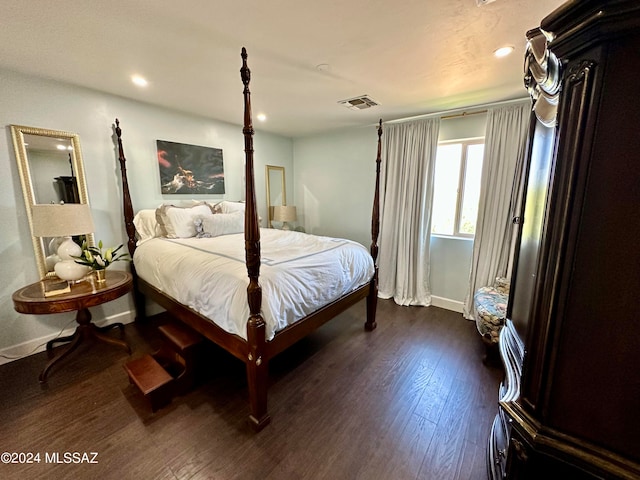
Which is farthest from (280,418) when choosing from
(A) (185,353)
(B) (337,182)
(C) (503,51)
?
(B) (337,182)

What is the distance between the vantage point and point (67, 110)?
249 centimetres

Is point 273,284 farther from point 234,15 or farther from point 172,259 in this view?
point 234,15

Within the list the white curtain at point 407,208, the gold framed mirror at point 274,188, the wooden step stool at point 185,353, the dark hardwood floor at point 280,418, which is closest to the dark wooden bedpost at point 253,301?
the dark hardwood floor at point 280,418

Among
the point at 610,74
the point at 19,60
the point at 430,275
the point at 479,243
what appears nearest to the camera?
the point at 610,74

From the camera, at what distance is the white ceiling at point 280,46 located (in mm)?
1444

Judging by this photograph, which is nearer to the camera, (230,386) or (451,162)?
(230,386)

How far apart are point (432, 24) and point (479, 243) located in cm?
237

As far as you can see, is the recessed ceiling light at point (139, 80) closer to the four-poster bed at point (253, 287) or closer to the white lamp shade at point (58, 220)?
the four-poster bed at point (253, 287)

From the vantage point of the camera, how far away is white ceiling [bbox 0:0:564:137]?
4.74ft

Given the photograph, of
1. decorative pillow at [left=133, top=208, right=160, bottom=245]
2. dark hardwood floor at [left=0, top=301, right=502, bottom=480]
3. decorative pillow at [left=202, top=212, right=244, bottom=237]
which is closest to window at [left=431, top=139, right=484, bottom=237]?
dark hardwood floor at [left=0, top=301, right=502, bottom=480]

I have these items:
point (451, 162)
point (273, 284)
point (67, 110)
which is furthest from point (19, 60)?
point (451, 162)

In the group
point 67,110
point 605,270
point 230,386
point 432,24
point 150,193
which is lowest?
point 230,386

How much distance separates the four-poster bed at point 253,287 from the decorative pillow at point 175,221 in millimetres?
138

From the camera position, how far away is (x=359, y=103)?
291 cm
